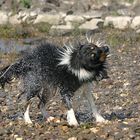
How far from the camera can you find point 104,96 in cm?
1094

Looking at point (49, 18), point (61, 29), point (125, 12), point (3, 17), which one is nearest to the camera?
point (61, 29)

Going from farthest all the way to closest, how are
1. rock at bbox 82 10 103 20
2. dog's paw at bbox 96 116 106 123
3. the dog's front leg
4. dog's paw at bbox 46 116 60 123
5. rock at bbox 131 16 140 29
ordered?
rock at bbox 82 10 103 20 → rock at bbox 131 16 140 29 → dog's paw at bbox 46 116 60 123 → dog's paw at bbox 96 116 106 123 → the dog's front leg

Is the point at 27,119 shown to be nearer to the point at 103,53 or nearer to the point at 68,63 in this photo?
the point at 68,63

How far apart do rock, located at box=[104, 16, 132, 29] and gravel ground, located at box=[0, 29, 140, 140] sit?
23.3 feet

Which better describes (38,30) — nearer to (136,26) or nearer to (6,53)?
(136,26)

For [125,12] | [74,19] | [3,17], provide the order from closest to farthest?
[74,19] < [125,12] < [3,17]

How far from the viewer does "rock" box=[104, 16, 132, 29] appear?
21.8m

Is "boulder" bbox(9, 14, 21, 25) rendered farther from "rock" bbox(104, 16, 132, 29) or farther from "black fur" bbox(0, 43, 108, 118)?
"black fur" bbox(0, 43, 108, 118)

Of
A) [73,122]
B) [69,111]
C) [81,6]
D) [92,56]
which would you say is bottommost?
[73,122]

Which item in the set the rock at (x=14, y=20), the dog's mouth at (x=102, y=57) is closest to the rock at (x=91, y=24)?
the rock at (x=14, y=20)

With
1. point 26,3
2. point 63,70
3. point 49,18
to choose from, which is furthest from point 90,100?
point 26,3

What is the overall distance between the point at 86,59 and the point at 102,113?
6.12ft

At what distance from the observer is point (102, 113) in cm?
938

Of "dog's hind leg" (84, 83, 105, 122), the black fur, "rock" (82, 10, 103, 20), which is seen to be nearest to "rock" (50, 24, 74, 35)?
"rock" (82, 10, 103, 20)
